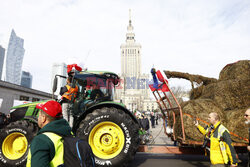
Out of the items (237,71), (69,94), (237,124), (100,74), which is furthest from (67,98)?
(237,71)

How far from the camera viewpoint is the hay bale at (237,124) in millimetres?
4215

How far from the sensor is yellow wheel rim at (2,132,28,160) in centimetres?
454

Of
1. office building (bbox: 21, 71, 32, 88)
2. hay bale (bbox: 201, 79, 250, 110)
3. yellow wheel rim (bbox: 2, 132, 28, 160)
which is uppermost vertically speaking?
office building (bbox: 21, 71, 32, 88)

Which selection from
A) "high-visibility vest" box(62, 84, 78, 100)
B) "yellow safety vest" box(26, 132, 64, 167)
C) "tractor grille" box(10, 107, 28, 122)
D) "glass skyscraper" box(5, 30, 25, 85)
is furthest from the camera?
"glass skyscraper" box(5, 30, 25, 85)

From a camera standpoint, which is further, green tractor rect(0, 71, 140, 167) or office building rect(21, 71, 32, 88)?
office building rect(21, 71, 32, 88)

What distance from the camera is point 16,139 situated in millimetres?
4633

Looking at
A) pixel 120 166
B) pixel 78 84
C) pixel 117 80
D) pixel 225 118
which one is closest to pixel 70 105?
pixel 78 84

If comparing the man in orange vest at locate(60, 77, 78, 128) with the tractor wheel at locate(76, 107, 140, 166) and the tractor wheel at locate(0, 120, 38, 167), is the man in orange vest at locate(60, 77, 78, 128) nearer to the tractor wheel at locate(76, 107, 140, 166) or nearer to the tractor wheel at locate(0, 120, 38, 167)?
the tractor wheel at locate(76, 107, 140, 166)

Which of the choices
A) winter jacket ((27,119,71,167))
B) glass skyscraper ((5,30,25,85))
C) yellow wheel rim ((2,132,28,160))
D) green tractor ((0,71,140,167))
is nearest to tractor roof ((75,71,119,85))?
green tractor ((0,71,140,167))

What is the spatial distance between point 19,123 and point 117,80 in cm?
325

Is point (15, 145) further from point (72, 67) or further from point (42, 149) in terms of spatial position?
point (42, 149)

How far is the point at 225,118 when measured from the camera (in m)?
4.62

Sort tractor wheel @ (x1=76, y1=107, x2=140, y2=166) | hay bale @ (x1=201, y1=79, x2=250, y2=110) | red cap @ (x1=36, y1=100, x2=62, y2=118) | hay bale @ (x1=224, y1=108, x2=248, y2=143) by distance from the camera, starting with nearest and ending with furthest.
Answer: red cap @ (x1=36, y1=100, x2=62, y2=118)
tractor wheel @ (x1=76, y1=107, x2=140, y2=166)
hay bale @ (x1=224, y1=108, x2=248, y2=143)
hay bale @ (x1=201, y1=79, x2=250, y2=110)

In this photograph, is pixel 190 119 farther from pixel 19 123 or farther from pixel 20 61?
pixel 20 61
